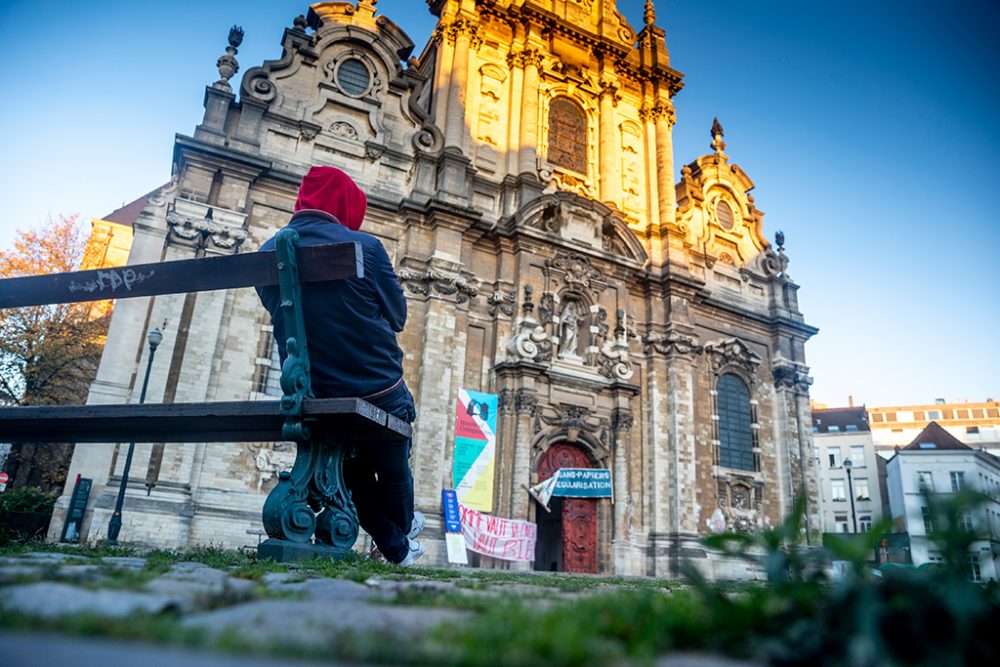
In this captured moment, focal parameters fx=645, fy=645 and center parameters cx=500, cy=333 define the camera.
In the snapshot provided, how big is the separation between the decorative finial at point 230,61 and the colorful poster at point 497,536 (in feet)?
39.6

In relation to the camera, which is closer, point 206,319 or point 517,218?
point 206,319

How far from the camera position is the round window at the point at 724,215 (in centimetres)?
2393

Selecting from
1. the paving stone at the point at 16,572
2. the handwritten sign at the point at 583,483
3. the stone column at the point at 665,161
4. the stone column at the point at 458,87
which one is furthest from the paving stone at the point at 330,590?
the stone column at the point at 665,161

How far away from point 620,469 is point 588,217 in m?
7.50

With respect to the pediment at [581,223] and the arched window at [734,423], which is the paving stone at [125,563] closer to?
the pediment at [581,223]

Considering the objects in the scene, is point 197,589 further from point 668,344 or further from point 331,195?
point 668,344

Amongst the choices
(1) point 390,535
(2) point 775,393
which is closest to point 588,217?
(2) point 775,393

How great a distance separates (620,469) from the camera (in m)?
17.6

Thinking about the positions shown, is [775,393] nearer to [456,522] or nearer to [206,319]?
[456,522]

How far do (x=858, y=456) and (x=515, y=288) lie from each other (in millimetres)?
39730

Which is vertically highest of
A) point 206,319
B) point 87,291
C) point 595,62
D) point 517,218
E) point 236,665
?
point 595,62

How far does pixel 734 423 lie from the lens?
68.3ft

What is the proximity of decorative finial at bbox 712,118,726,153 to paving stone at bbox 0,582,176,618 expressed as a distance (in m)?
26.0

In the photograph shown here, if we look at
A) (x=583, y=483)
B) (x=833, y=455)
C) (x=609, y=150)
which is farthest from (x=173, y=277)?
(x=833, y=455)
